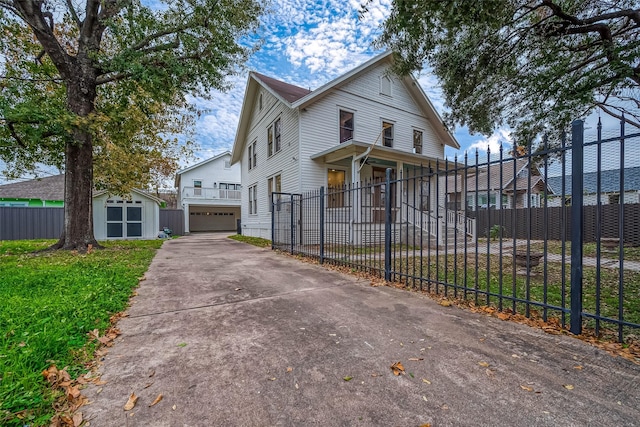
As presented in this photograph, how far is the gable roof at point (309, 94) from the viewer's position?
11492 millimetres

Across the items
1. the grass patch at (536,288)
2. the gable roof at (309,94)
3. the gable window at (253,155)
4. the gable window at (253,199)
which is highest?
the gable roof at (309,94)

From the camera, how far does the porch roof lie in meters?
9.83

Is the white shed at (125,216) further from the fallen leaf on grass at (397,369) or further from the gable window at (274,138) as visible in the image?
the fallen leaf on grass at (397,369)

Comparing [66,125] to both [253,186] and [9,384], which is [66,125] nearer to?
[9,384]

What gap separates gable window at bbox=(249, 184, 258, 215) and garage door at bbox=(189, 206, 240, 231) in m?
12.6

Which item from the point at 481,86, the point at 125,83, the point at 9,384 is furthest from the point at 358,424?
the point at 125,83

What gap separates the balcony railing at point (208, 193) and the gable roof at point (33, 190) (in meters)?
9.67

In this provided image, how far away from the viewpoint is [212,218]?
93.2 ft

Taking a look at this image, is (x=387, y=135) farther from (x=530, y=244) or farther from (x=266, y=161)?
(x=530, y=244)

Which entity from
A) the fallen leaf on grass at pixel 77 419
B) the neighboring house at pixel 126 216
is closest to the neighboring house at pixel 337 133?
the neighboring house at pixel 126 216

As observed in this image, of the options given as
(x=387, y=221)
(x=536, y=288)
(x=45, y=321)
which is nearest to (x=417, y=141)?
(x=536, y=288)

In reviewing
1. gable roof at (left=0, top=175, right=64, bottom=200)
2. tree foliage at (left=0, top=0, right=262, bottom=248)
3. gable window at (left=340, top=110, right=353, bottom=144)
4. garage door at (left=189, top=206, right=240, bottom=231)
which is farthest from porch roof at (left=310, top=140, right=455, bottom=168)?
gable roof at (left=0, top=175, right=64, bottom=200)

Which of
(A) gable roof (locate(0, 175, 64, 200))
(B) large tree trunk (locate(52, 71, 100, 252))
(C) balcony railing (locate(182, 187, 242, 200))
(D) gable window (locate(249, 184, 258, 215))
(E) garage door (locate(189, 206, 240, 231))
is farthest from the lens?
(E) garage door (locate(189, 206, 240, 231))

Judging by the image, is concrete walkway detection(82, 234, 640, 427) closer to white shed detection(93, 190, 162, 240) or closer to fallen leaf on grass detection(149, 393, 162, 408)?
fallen leaf on grass detection(149, 393, 162, 408)
